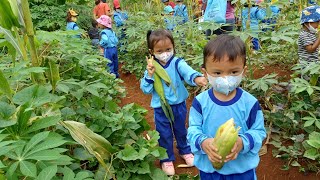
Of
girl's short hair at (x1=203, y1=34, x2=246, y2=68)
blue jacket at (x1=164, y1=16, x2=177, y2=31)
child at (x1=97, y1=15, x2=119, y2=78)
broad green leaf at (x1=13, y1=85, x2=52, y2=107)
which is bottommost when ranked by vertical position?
child at (x1=97, y1=15, x2=119, y2=78)

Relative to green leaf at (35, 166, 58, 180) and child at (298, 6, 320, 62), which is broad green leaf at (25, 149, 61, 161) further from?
child at (298, 6, 320, 62)

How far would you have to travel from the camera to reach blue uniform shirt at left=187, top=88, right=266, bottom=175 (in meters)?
1.64

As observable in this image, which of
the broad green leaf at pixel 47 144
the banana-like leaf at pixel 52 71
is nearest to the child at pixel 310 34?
the banana-like leaf at pixel 52 71

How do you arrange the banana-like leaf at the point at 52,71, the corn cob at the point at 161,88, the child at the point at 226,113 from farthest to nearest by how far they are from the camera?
1. the corn cob at the point at 161,88
2. the banana-like leaf at the point at 52,71
3. the child at the point at 226,113

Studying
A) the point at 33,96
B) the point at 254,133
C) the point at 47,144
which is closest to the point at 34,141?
the point at 47,144

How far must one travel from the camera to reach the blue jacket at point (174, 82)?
2.57 m

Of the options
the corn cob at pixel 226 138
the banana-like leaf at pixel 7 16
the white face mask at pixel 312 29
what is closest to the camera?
the corn cob at pixel 226 138

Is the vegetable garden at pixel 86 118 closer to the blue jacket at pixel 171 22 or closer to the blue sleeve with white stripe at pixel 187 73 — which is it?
the blue sleeve with white stripe at pixel 187 73

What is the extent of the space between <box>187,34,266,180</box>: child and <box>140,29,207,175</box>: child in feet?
2.00

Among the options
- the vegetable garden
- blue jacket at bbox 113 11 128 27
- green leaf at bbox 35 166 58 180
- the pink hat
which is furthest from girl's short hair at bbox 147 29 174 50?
blue jacket at bbox 113 11 128 27

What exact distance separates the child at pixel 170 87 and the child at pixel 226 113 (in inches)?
24.0

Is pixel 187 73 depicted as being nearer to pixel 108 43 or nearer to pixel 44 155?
pixel 44 155

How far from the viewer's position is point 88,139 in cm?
182

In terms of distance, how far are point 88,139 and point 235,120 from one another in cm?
75
